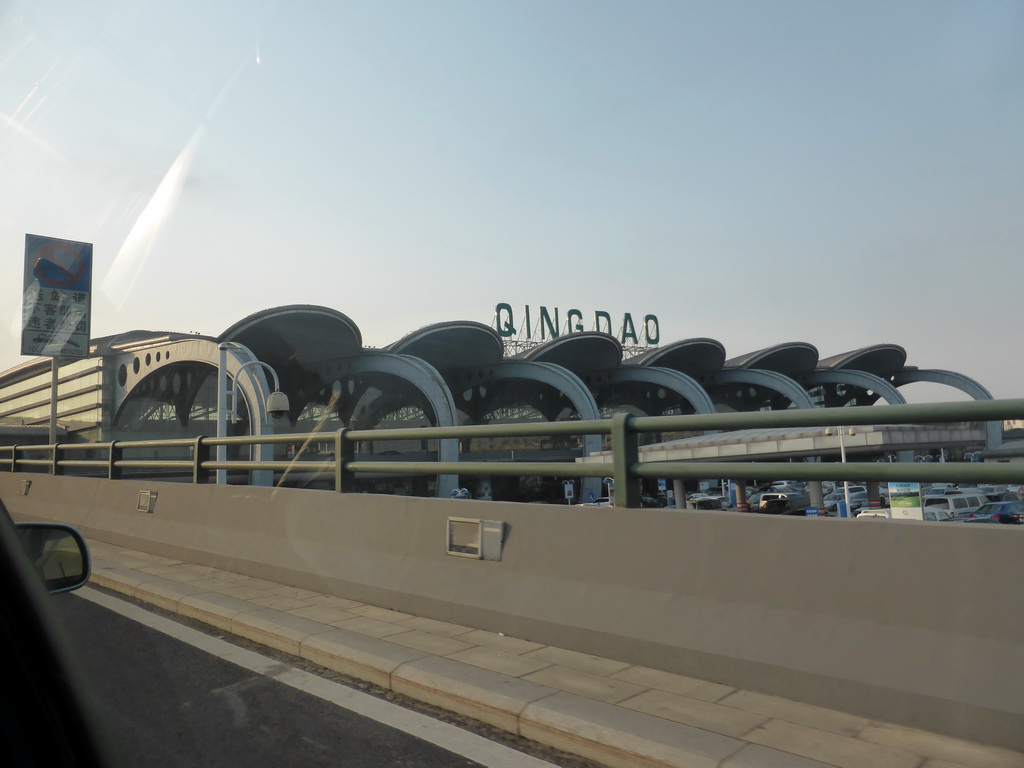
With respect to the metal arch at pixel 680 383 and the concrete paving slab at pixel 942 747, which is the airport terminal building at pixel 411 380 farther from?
the concrete paving slab at pixel 942 747

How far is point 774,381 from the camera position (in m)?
74.7

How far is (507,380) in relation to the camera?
7412 centimetres

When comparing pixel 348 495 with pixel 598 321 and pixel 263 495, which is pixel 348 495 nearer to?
pixel 263 495

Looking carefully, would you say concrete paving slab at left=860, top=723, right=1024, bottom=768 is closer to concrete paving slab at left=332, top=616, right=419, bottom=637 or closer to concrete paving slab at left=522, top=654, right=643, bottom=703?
concrete paving slab at left=522, top=654, right=643, bottom=703

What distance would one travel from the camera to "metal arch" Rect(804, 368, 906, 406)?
77.9 metres

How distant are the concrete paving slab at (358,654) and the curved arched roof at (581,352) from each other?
62211 millimetres

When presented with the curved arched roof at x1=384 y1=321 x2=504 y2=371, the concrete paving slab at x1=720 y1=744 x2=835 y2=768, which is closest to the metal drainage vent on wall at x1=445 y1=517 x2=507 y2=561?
the concrete paving slab at x1=720 y1=744 x2=835 y2=768

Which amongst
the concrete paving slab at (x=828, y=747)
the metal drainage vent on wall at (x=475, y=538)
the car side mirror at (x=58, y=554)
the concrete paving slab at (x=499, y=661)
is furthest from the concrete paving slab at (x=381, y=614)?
the car side mirror at (x=58, y=554)

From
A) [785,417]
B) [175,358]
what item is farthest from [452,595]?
[175,358]

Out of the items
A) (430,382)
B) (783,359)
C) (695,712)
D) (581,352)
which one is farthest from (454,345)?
(695,712)

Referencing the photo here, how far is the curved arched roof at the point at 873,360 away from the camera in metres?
83.6

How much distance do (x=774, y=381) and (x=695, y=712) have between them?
247 ft

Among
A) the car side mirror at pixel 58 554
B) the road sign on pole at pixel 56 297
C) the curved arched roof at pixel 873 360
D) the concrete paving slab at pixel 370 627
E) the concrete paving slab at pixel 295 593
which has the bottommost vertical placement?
the concrete paving slab at pixel 370 627

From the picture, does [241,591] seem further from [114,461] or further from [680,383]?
[680,383]
